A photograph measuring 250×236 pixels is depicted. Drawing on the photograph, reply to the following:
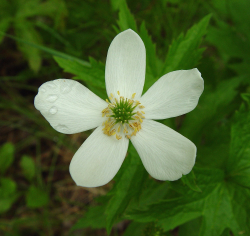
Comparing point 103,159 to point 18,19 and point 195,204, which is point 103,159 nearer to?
point 195,204

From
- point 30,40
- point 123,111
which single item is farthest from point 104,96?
point 30,40

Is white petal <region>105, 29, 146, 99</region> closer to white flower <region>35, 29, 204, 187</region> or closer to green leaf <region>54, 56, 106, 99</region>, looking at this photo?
white flower <region>35, 29, 204, 187</region>

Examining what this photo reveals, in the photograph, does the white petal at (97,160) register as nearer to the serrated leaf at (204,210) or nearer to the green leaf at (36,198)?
the serrated leaf at (204,210)

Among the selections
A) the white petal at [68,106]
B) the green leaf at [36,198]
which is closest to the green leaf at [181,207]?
the white petal at [68,106]

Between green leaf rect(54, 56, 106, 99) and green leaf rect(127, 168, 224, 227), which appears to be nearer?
green leaf rect(127, 168, 224, 227)

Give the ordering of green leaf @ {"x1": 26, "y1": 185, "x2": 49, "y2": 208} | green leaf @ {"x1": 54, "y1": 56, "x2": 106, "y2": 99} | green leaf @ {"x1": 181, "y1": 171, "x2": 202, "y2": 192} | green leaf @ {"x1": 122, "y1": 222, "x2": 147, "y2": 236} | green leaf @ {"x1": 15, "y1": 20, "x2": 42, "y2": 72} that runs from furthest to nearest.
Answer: green leaf @ {"x1": 15, "y1": 20, "x2": 42, "y2": 72} → green leaf @ {"x1": 26, "y1": 185, "x2": 49, "y2": 208} → green leaf @ {"x1": 122, "y1": 222, "x2": 147, "y2": 236} → green leaf @ {"x1": 54, "y1": 56, "x2": 106, "y2": 99} → green leaf @ {"x1": 181, "y1": 171, "x2": 202, "y2": 192}

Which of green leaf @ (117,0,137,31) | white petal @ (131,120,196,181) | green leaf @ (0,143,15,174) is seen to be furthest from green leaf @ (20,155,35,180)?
green leaf @ (117,0,137,31)

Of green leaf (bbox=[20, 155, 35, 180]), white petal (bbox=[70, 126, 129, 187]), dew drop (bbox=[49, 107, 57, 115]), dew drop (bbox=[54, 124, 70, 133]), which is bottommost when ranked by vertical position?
green leaf (bbox=[20, 155, 35, 180])

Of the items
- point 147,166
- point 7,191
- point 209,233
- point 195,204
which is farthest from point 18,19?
point 209,233

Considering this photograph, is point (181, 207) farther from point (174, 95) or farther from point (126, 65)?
point (126, 65)
